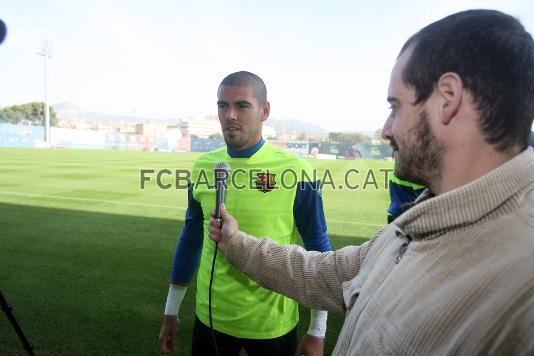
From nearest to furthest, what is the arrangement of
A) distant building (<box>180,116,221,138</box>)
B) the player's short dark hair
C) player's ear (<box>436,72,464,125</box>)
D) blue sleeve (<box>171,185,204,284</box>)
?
player's ear (<box>436,72,464,125</box>), the player's short dark hair, blue sleeve (<box>171,185,204,284</box>), distant building (<box>180,116,221,138</box>)

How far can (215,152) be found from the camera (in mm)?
2656

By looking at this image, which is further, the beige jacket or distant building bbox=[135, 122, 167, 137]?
distant building bbox=[135, 122, 167, 137]

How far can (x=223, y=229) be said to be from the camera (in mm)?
1760

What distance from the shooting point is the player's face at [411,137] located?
98cm

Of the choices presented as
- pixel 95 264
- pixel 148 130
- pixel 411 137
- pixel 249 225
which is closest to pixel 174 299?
pixel 249 225

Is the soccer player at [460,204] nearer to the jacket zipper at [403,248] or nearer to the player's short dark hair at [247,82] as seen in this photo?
the jacket zipper at [403,248]

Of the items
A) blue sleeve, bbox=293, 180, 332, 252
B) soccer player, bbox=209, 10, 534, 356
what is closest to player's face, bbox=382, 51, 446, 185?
soccer player, bbox=209, 10, 534, 356

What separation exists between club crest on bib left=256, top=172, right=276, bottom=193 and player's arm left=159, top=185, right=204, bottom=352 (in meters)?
0.46

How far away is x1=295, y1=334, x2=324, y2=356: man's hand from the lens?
2193 mm

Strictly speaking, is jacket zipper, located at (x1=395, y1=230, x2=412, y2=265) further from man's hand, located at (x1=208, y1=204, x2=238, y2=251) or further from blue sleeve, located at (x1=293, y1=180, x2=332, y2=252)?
blue sleeve, located at (x1=293, y1=180, x2=332, y2=252)

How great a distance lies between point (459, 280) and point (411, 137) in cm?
39

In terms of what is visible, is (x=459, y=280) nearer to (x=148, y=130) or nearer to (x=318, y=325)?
(x=318, y=325)

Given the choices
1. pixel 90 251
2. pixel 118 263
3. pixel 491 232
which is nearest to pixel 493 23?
pixel 491 232

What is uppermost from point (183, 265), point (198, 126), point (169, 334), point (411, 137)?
point (198, 126)
